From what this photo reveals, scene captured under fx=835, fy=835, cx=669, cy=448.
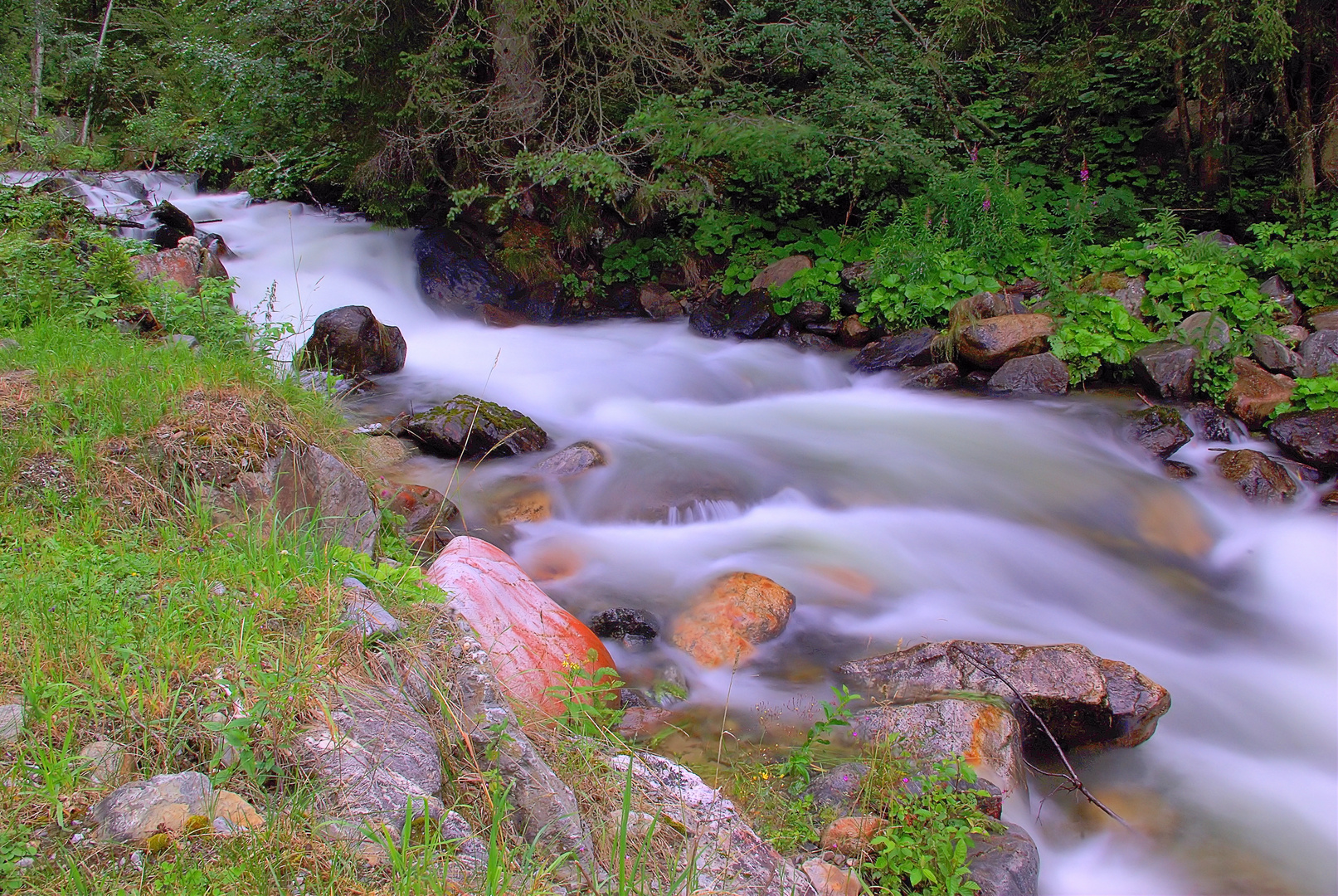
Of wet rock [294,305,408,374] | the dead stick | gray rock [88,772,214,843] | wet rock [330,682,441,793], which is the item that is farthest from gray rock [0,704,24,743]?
wet rock [294,305,408,374]

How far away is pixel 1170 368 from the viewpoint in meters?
7.28

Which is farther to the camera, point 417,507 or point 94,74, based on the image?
point 94,74

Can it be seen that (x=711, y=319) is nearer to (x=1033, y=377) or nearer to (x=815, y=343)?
(x=815, y=343)

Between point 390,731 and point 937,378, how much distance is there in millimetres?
6940

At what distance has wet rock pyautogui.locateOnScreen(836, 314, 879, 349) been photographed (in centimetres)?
891

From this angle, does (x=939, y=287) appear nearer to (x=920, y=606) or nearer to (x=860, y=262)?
(x=860, y=262)


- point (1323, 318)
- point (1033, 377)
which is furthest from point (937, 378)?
point (1323, 318)

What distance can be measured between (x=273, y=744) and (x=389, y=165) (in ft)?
28.5

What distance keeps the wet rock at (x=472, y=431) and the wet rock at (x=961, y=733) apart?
346 centimetres

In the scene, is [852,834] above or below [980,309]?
below

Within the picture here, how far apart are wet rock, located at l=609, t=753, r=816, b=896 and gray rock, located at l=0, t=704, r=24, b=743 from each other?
1.37 meters

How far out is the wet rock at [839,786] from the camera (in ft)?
9.56

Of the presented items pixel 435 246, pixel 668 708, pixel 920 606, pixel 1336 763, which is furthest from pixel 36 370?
pixel 435 246

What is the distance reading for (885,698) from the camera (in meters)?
3.68
